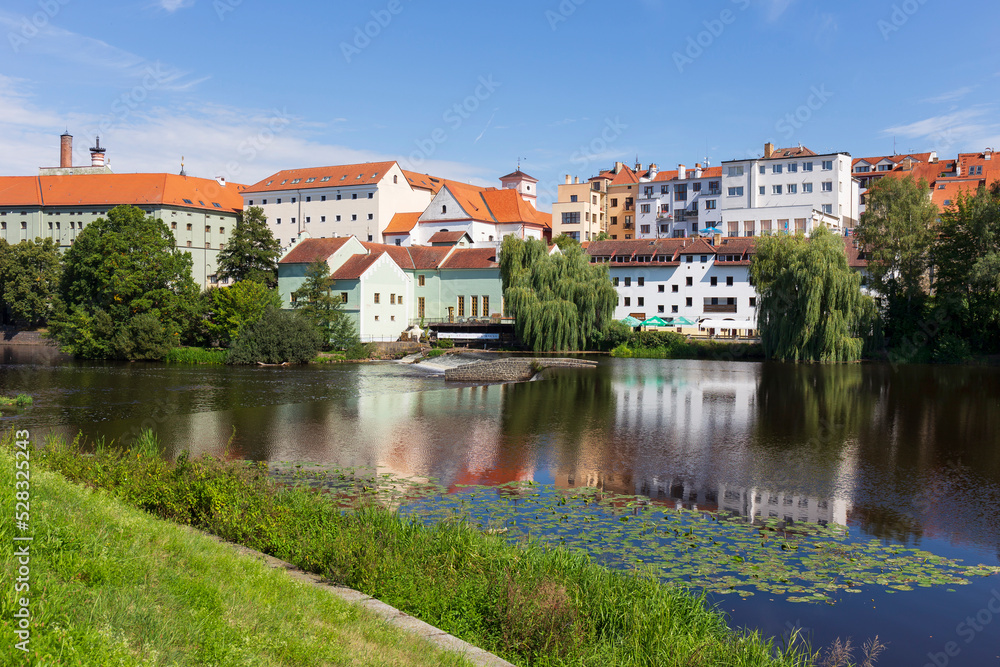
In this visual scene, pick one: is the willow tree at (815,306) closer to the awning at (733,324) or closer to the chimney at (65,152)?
the awning at (733,324)

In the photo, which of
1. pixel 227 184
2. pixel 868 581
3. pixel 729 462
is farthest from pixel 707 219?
pixel 868 581

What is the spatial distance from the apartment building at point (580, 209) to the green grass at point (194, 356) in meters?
47.6

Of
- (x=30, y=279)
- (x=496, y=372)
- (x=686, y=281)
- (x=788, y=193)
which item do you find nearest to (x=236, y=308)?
(x=496, y=372)

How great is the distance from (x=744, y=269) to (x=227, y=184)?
202 ft

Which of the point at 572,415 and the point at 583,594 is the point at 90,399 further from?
the point at 583,594

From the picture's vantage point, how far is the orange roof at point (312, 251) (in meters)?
60.6

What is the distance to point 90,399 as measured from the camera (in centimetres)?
2934

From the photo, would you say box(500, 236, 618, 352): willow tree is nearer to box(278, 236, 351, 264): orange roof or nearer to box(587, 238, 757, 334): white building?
box(587, 238, 757, 334): white building

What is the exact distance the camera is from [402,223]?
279ft

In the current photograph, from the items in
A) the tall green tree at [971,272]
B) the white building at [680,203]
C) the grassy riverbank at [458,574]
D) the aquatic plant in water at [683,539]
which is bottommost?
the aquatic plant in water at [683,539]

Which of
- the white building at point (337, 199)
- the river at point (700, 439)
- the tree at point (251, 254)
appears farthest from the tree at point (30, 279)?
the river at point (700, 439)

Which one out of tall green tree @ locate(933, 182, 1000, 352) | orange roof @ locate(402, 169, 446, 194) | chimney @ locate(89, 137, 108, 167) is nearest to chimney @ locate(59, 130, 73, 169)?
chimney @ locate(89, 137, 108, 167)

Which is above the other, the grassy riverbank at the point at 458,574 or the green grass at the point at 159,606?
the green grass at the point at 159,606

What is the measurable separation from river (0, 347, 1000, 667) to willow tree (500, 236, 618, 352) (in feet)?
45.3
